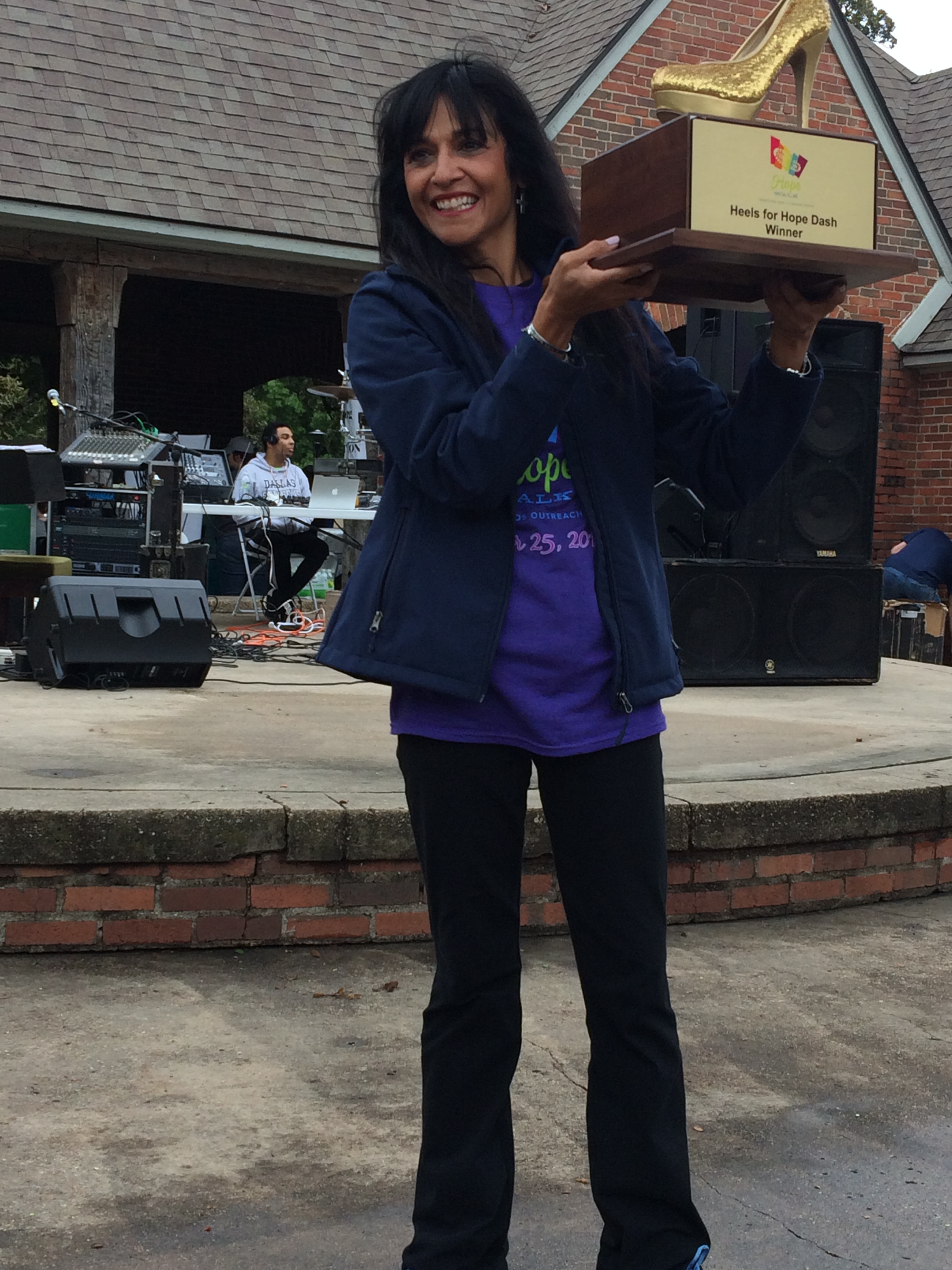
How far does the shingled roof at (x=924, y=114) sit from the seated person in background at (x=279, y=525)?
6504 mm

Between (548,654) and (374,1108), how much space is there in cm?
132

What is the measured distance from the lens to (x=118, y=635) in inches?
261

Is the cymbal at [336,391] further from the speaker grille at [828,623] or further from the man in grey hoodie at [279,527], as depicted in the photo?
the speaker grille at [828,623]

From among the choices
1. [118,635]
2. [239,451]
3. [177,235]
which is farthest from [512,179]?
[239,451]

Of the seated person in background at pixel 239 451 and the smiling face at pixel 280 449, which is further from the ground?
the seated person in background at pixel 239 451

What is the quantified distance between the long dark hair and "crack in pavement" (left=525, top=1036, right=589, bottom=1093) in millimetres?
1623

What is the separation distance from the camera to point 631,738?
2.03m

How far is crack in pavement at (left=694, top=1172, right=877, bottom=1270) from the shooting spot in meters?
2.32

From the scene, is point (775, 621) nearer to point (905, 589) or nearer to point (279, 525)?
point (905, 589)

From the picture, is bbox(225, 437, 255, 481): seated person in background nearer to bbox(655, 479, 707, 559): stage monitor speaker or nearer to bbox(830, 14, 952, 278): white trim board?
bbox(830, 14, 952, 278): white trim board

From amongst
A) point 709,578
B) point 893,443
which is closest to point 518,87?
point 709,578

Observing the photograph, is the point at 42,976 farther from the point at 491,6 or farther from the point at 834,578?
the point at 491,6

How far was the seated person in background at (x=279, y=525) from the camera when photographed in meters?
11.0

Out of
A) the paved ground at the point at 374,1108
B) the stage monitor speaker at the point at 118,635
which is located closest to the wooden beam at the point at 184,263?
the stage monitor speaker at the point at 118,635
